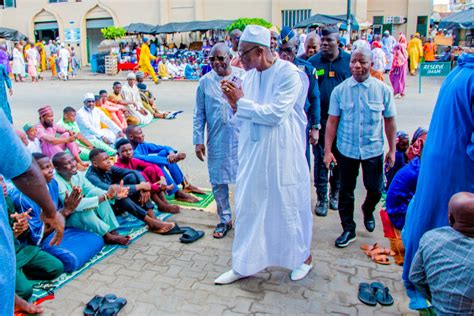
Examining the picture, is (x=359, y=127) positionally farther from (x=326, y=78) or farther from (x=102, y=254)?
(x=102, y=254)

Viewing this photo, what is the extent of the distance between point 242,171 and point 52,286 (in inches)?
67.8

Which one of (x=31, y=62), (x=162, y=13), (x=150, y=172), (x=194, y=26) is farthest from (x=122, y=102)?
(x=162, y=13)

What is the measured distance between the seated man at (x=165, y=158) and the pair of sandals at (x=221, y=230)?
1045 millimetres

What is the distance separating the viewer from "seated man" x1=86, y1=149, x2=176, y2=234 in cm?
455

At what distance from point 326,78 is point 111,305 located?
124 inches

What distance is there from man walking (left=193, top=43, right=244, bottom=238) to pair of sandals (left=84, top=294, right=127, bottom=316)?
1.34 m

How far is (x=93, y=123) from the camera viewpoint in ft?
26.8

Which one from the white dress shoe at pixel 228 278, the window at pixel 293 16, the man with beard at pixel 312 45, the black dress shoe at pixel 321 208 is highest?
the window at pixel 293 16

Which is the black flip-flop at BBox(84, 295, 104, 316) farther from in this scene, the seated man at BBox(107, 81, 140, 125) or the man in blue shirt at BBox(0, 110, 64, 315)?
the seated man at BBox(107, 81, 140, 125)

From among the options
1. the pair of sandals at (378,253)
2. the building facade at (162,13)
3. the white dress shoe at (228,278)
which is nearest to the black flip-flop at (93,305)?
the white dress shoe at (228,278)

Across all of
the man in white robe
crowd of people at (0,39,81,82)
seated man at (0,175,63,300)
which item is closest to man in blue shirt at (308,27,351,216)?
the man in white robe

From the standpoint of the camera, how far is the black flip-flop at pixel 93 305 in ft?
10.4

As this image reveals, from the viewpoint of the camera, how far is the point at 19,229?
319 cm

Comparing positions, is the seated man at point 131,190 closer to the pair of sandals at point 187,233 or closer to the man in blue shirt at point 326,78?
the pair of sandals at point 187,233
